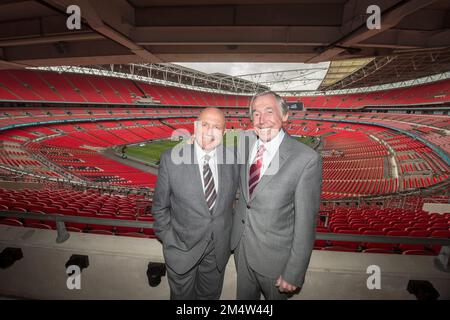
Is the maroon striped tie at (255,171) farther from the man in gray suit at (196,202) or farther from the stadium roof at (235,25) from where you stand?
the stadium roof at (235,25)

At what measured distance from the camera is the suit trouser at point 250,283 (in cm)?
204

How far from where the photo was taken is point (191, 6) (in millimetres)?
4645

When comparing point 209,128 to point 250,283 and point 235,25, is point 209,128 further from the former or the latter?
point 235,25

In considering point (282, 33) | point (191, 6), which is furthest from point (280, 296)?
point (191, 6)

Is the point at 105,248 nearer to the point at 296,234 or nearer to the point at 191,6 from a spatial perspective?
the point at 296,234

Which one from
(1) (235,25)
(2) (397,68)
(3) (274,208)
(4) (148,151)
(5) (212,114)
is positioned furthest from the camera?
(2) (397,68)

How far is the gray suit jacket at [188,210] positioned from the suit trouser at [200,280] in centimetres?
8

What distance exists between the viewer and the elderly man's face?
1.99 m

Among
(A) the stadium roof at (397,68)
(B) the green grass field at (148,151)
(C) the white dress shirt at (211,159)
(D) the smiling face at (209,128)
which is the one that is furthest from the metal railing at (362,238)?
(A) the stadium roof at (397,68)

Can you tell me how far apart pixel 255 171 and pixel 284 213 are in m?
0.45

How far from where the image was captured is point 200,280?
228 centimetres

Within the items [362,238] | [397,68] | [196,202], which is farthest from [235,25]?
[397,68]

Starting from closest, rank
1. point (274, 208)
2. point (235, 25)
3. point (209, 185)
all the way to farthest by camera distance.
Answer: point (274, 208), point (209, 185), point (235, 25)

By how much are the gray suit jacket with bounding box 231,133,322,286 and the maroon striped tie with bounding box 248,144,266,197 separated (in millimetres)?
41
